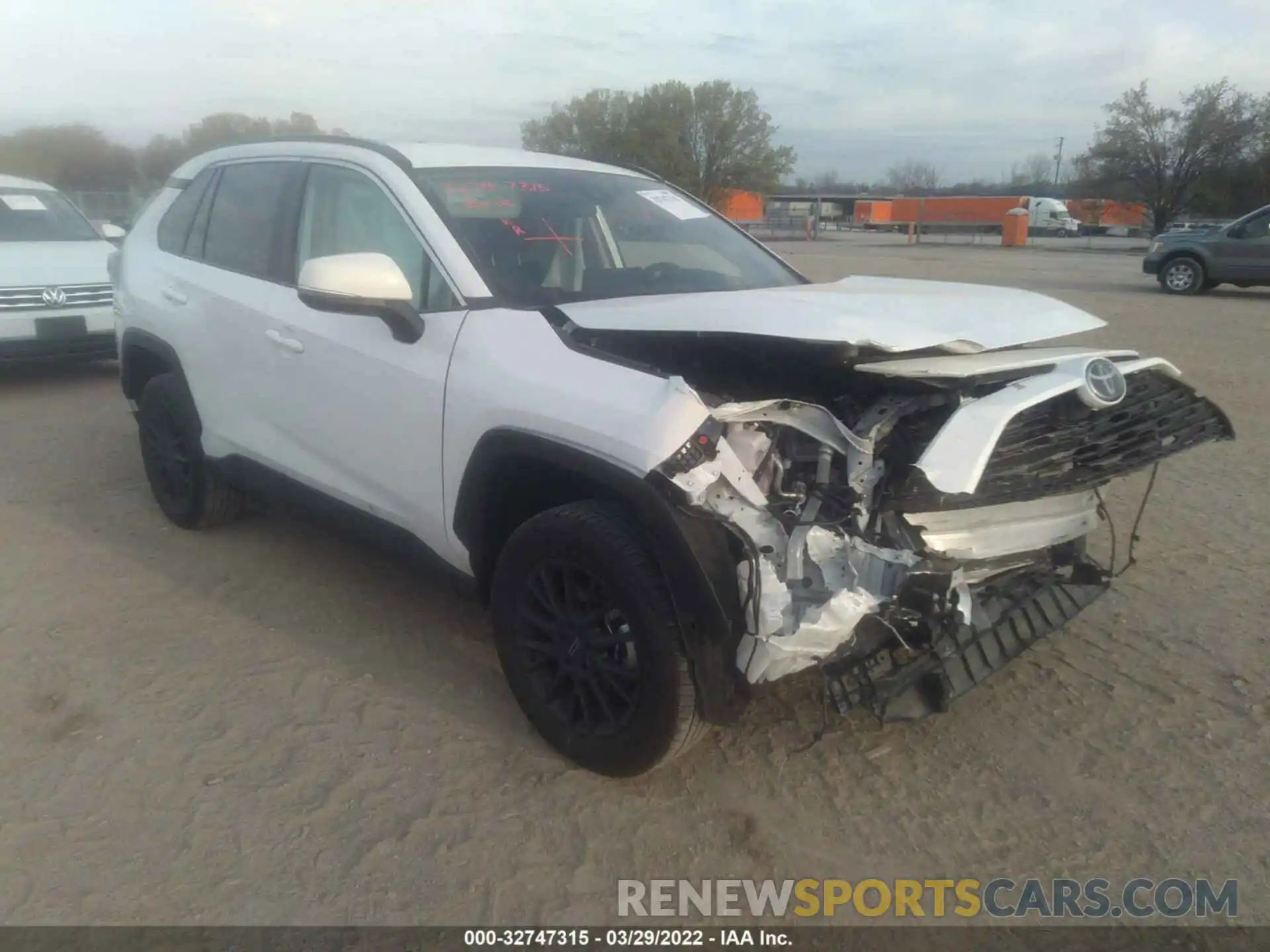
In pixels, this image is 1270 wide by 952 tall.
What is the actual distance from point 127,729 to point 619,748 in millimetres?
1654

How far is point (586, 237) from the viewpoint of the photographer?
3846 millimetres

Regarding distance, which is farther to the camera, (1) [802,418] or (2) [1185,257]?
(2) [1185,257]

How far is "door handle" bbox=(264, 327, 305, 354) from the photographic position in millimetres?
3736

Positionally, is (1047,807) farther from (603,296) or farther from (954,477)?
(603,296)

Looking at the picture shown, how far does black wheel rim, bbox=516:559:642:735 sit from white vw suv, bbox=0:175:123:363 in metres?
6.84

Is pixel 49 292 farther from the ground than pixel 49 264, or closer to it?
closer to it

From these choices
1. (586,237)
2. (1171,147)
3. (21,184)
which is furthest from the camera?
(1171,147)

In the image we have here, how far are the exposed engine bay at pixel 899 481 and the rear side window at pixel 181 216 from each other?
2.80m

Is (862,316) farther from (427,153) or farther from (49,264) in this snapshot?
(49,264)

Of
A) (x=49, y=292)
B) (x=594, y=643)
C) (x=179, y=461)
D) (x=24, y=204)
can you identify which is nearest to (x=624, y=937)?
(x=594, y=643)

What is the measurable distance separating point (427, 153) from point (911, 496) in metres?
2.31

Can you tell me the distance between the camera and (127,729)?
3.30 metres

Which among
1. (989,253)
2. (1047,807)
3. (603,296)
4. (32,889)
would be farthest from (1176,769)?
(989,253)

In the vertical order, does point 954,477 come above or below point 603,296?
Answer: below
